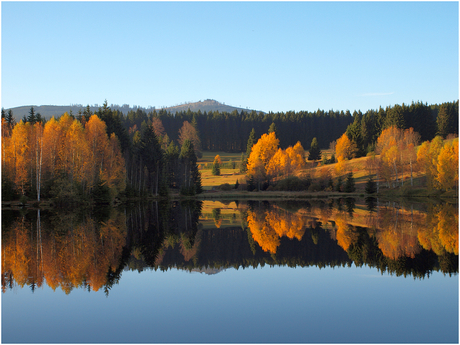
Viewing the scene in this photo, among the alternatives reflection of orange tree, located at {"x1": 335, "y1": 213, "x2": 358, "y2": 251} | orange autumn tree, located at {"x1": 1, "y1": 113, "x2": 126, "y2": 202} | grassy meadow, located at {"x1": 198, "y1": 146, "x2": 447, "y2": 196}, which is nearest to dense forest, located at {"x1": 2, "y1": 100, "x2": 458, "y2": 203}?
orange autumn tree, located at {"x1": 1, "y1": 113, "x2": 126, "y2": 202}

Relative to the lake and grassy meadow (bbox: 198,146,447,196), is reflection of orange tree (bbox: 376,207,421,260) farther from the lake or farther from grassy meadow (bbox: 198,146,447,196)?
grassy meadow (bbox: 198,146,447,196)

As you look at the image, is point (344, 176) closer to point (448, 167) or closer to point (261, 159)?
point (261, 159)

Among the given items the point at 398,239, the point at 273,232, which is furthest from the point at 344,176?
the point at 398,239

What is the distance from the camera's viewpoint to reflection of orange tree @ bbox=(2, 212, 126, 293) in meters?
11.1

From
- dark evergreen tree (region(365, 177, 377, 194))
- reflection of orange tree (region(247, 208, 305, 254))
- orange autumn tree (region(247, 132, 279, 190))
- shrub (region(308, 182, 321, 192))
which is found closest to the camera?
reflection of orange tree (region(247, 208, 305, 254))

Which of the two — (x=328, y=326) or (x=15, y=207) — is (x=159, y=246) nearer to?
(x=328, y=326)

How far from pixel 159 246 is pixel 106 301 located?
25.2 ft

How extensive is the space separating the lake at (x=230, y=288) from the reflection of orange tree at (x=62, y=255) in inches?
2.2

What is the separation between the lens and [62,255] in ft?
44.9

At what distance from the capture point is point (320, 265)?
527 inches

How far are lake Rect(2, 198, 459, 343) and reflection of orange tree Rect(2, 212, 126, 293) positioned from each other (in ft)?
0.18

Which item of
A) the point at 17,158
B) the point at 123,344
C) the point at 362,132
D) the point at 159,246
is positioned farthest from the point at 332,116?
the point at 123,344

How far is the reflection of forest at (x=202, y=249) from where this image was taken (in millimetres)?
12016

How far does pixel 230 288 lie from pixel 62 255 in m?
6.89
